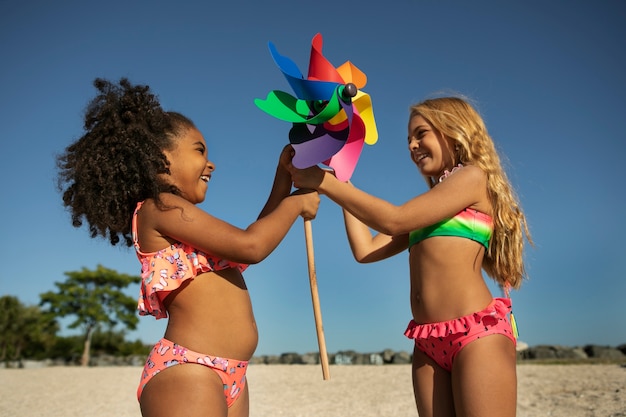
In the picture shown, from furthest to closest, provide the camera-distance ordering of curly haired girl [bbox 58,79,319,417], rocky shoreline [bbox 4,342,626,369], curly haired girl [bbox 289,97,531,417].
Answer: rocky shoreline [bbox 4,342,626,369] → curly haired girl [bbox 289,97,531,417] → curly haired girl [bbox 58,79,319,417]

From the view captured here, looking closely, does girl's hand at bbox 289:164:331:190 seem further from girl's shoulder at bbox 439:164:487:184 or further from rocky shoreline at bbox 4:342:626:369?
rocky shoreline at bbox 4:342:626:369

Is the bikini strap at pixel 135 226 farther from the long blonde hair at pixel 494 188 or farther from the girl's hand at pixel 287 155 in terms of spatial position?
the long blonde hair at pixel 494 188

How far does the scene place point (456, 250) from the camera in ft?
9.64

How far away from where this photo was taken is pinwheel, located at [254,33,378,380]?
10.0 ft

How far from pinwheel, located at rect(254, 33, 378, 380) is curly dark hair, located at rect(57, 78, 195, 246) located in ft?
1.89

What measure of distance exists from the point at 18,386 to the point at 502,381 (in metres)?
13.1

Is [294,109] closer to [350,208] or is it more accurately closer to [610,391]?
[350,208]

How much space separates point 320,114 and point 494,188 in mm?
1011

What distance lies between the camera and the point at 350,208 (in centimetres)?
304

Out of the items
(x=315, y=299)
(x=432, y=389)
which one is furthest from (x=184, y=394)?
(x=432, y=389)

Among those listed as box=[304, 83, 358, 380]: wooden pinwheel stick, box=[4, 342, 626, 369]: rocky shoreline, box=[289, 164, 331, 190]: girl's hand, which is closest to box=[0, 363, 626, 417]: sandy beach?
box=[4, 342, 626, 369]: rocky shoreline


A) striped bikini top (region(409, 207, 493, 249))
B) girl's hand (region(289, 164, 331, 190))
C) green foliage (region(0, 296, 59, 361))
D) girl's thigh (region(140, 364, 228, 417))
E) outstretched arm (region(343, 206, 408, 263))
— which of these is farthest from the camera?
green foliage (region(0, 296, 59, 361))

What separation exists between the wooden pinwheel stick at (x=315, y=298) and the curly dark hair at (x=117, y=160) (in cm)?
85

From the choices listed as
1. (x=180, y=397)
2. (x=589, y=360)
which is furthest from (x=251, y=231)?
(x=589, y=360)
